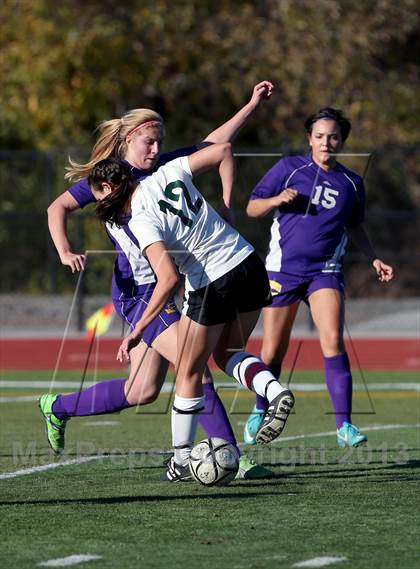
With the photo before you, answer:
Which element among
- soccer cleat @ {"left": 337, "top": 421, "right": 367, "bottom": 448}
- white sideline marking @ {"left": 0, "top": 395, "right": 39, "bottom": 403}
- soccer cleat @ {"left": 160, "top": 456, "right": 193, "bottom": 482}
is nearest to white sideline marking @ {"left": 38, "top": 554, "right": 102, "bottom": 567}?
soccer cleat @ {"left": 160, "top": 456, "right": 193, "bottom": 482}

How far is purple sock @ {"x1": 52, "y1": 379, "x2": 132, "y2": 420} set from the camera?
732 cm

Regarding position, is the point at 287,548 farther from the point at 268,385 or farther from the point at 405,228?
the point at 405,228

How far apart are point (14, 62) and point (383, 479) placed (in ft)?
57.8

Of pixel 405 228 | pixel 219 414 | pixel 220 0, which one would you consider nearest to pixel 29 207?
pixel 220 0

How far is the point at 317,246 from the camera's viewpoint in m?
8.55

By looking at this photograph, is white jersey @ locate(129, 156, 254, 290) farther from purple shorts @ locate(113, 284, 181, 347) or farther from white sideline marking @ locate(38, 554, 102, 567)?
white sideline marking @ locate(38, 554, 102, 567)

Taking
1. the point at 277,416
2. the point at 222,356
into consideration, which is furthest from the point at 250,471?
the point at 277,416

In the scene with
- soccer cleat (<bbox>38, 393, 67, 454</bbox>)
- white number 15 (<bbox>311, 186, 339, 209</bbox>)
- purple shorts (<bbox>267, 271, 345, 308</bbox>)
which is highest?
white number 15 (<bbox>311, 186, 339, 209</bbox>)

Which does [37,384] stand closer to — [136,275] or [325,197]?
[325,197]

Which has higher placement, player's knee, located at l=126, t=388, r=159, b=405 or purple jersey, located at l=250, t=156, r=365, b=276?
purple jersey, located at l=250, t=156, r=365, b=276

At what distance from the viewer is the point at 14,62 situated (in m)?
23.3

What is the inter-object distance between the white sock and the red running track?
27.1 feet

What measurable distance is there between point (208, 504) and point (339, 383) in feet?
7.71

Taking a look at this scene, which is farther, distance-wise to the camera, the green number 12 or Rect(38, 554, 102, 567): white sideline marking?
the green number 12
